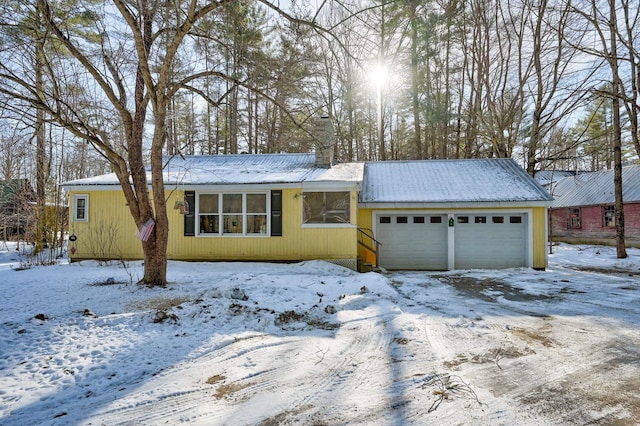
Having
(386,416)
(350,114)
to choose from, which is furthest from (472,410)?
(350,114)

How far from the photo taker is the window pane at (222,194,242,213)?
1093 cm

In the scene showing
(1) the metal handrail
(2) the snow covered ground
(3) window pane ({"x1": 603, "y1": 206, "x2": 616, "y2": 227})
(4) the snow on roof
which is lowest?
(2) the snow covered ground

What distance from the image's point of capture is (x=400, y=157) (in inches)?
927

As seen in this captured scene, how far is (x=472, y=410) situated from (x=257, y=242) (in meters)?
8.70

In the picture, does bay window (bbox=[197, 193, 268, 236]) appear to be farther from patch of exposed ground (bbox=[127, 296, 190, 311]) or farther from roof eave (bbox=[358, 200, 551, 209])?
patch of exposed ground (bbox=[127, 296, 190, 311])

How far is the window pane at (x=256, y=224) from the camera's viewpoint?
10812 mm

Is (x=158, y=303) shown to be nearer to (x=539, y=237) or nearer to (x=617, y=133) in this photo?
(x=539, y=237)

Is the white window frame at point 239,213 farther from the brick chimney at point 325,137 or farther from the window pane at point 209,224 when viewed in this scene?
the brick chimney at point 325,137

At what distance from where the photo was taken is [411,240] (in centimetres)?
1203

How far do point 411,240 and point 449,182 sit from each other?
8.59 feet

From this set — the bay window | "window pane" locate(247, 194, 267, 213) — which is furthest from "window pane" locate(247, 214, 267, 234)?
"window pane" locate(247, 194, 267, 213)

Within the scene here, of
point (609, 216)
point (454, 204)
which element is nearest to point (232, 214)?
point (454, 204)

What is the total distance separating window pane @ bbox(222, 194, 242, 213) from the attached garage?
3.91m

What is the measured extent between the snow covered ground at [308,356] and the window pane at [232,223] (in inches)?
150
